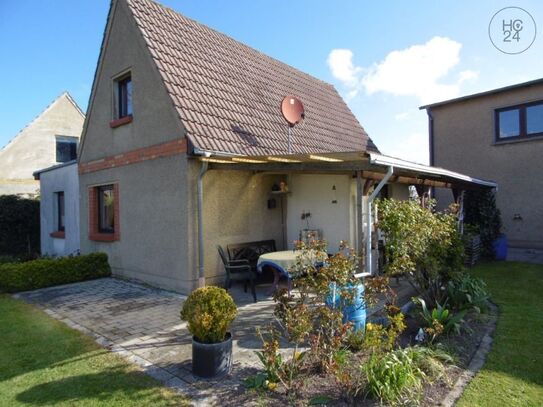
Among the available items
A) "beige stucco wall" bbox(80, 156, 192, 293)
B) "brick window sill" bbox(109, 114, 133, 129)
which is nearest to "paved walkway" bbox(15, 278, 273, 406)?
"beige stucco wall" bbox(80, 156, 192, 293)

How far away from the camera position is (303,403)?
375 centimetres

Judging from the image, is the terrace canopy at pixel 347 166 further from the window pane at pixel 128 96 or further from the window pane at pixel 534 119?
the window pane at pixel 534 119

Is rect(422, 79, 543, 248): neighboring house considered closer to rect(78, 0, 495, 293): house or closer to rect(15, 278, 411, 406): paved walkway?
rect(78, 0, 495, 293): house

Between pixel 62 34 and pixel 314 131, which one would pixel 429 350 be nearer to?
pixel 314 131

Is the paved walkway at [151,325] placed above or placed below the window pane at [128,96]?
below

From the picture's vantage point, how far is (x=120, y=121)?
10352 millimetres

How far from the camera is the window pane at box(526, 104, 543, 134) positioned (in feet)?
48.1

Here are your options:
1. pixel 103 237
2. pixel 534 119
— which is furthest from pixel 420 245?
pixel 534 119

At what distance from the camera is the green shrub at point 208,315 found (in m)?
4.38

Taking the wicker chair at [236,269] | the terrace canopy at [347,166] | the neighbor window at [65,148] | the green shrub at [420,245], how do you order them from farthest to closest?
the neighbor window at [65,148], the wicker chair at [236,269], the terrace canopy at [347,166], the green shrub at [420,245]

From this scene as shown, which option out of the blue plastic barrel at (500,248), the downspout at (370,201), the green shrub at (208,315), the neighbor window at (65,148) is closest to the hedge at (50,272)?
the green shrub at (208,315)

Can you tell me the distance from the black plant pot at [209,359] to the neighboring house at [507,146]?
15544 mm

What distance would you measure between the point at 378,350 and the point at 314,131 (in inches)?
380

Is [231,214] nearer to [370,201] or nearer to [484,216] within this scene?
[370,201]
